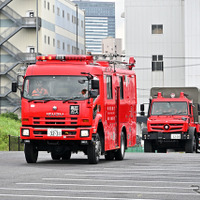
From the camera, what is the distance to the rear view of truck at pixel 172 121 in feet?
123

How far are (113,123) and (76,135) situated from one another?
116 inches

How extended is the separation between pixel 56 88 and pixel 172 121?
15.5 m

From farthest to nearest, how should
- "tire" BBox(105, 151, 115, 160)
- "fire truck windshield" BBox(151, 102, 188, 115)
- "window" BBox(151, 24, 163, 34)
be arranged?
"window" BBox(151, 24, 163, 34) → "fire truck windshield" BBox(151, 102, 188, 115) → "tire" BBox(105, 151, 115, 160)

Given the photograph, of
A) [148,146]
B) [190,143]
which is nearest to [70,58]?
[190,143]

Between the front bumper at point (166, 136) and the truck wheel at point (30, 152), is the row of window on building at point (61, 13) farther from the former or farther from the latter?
the truck wheel at point (30, 152)

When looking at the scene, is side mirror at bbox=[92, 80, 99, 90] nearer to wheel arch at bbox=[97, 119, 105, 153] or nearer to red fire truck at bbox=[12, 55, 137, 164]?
red fire truck at bbox=[12, 55, 137, 164]

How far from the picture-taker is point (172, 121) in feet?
123

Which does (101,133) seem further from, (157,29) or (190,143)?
(157,29)

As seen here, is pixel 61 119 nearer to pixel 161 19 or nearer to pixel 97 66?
pixel 97 66

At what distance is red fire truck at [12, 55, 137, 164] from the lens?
73.4 ft

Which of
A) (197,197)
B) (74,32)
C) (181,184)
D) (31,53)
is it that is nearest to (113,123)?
(181,184)

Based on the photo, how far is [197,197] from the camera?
44.6ft

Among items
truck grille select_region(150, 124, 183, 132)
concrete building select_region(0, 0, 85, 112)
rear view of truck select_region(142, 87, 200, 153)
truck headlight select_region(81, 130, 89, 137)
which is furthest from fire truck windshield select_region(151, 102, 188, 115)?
concrete building select_region(0, 0, 85, 112)

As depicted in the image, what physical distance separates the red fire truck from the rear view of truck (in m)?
13.8
